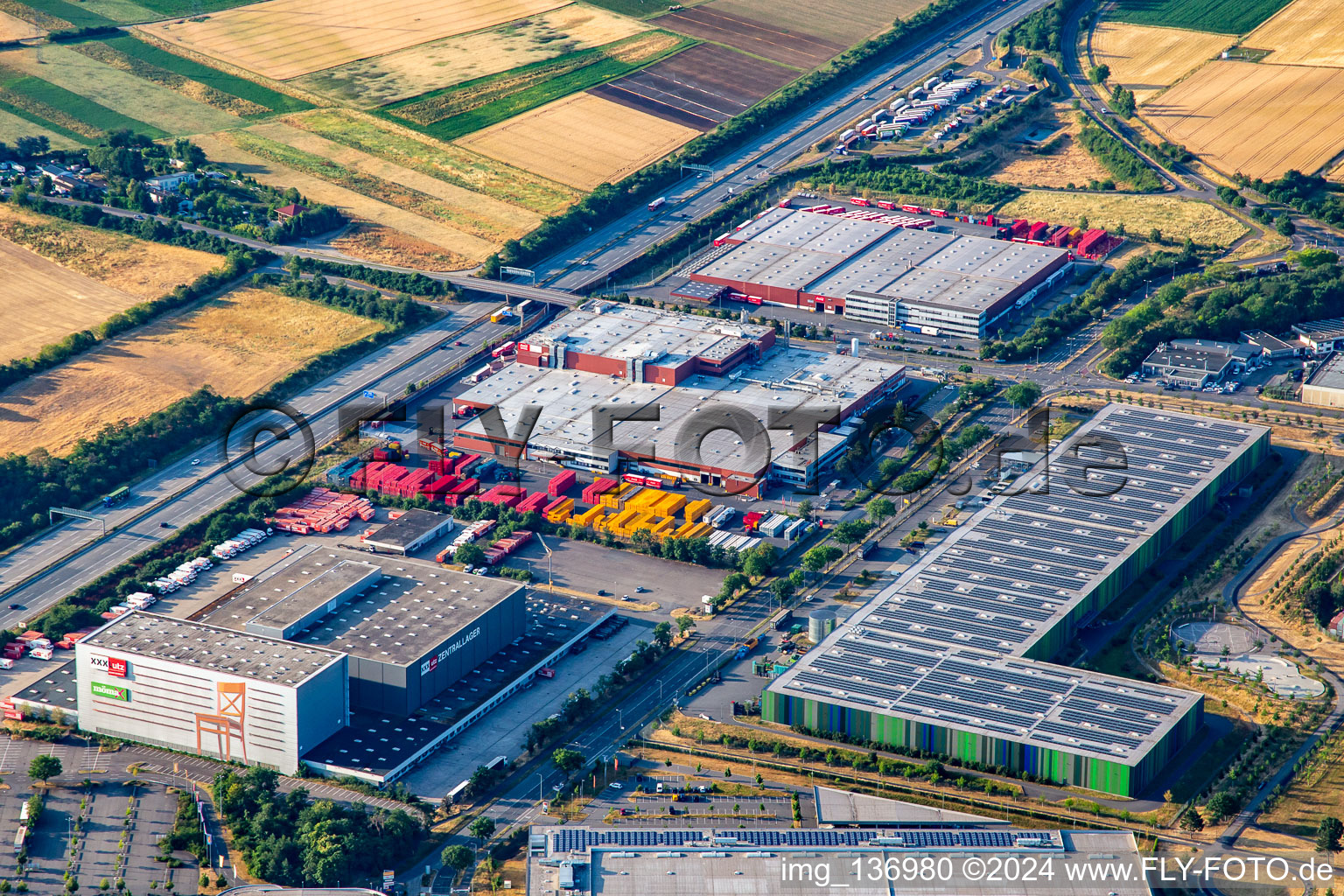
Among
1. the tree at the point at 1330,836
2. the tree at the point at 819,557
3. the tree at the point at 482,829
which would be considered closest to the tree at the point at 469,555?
the tree at the point at 819,557

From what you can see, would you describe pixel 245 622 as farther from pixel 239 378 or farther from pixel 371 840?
pixel 239 378

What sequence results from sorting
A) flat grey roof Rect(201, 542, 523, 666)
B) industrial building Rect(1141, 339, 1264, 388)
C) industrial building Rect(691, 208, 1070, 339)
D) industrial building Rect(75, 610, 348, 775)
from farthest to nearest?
industrial building Rect(691, 208, 1070, 339)
industrial building Rect(1141, 339, 1264, 388)
flat grey roof Rect(201, 542, 523, 666)
industrial building Rect(75, 610, 348, 775)

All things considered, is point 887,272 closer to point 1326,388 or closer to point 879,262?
point 879,262

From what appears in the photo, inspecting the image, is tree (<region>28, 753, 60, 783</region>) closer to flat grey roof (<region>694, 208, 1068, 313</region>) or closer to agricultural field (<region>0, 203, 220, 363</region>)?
agricultural field (<region>0, 203, 220, 363</region>)

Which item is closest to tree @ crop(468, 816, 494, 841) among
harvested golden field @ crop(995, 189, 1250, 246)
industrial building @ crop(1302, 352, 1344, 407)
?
industrial building @ crop(1302, 352, 1344, 407)

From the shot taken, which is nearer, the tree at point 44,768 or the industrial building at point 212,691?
the tree at point 44,768

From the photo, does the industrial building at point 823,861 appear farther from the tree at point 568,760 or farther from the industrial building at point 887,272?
the industrial building at point 887,272

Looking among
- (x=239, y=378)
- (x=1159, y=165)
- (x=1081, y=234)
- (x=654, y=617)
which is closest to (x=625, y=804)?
(x=654, y=617)
